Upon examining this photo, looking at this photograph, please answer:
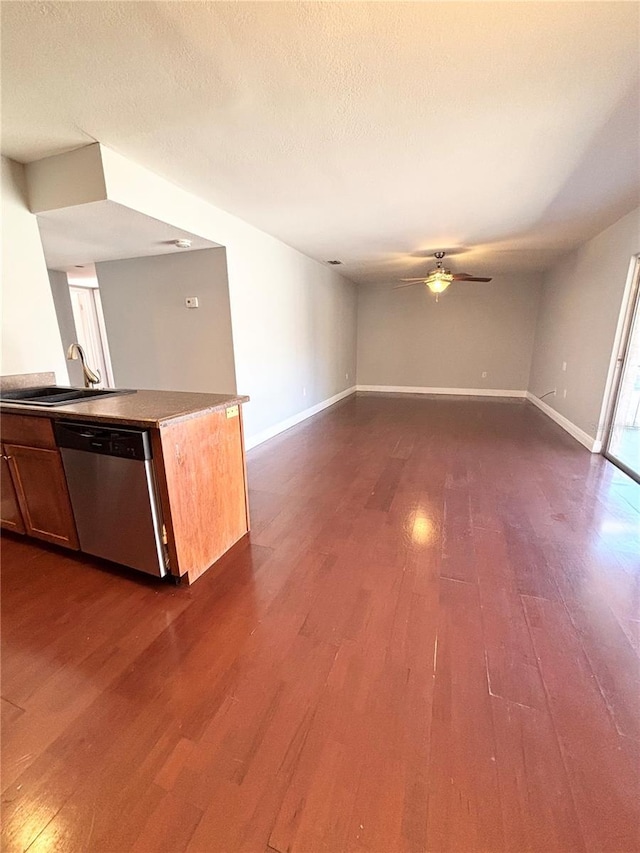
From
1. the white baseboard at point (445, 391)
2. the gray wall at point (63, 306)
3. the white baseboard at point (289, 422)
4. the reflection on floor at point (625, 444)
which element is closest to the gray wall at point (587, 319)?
the reflection on floor at point (625, 444)

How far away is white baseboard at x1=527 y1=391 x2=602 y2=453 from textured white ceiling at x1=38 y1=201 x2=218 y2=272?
4.56 metres

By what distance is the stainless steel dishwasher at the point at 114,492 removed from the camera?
1683mm

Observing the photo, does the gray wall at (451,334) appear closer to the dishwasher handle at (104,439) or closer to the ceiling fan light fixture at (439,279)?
the ceiling fan light fixture at (439,279)

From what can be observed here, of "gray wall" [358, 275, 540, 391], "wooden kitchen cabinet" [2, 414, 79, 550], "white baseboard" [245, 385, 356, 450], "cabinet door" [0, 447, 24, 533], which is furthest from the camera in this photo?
"gray wall" [358, 275, 540, 391]

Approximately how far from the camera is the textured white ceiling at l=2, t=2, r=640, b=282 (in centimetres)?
136

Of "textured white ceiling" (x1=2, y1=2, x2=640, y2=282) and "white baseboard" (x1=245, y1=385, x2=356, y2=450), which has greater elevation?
"textured white ceiling" (x1=2, y1=2, x2=640, y2=282)

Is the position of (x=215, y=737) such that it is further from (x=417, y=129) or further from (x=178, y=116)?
(x=417, y=129)

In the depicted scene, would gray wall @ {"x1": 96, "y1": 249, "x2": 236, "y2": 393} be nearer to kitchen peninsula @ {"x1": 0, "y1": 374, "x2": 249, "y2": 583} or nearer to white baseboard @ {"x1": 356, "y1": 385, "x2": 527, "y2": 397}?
kitchen peninsula @ {"x1": 0, "y1": 374, "x2": 249, "y2": 583}

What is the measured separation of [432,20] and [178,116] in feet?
4.39

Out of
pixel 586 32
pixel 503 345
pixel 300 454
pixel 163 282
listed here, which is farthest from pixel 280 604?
pixel 503 345

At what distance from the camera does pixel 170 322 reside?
3904 mm

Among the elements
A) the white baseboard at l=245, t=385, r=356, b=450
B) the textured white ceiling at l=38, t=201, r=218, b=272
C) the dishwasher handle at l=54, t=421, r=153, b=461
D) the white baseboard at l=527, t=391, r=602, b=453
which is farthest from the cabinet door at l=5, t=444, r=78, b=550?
the white baseboard at l=527, t=391, r=602, b=453

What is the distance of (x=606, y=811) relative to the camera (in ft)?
3.13

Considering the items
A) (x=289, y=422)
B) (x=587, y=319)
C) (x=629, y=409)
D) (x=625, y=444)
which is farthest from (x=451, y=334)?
(x=289, y=422)
